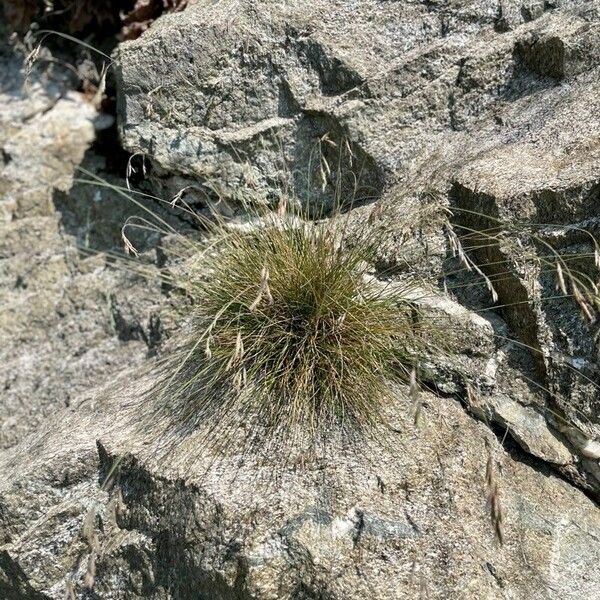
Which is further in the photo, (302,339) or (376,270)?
(376,270)

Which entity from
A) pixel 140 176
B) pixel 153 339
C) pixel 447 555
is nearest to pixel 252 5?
pixel 140 176

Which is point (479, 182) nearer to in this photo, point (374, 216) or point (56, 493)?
point (374, 216)

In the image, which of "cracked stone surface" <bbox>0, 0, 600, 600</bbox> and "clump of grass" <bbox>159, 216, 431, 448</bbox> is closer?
"cracked stone surface" <bbox>0, 0, 600, 600</bbox>

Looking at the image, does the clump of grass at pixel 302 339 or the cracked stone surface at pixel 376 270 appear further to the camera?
the clump of grass at pixel 302 339
